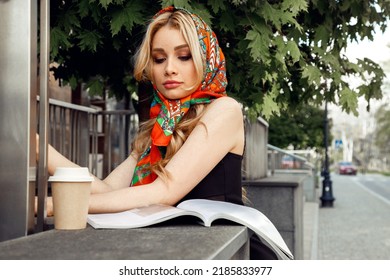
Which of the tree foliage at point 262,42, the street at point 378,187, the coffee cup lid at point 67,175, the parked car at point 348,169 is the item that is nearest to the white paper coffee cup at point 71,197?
the coffee cup lid at point 67,175

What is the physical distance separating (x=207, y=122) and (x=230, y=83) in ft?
7.63

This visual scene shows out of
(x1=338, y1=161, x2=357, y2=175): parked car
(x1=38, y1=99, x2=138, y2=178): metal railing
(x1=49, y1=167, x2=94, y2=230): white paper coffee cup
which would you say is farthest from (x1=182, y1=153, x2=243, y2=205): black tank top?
(x1=338, y1=161, x2=357, y2=175): parked car

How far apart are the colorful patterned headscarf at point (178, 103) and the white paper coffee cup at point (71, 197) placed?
1.80ft

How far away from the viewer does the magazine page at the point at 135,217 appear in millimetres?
1776

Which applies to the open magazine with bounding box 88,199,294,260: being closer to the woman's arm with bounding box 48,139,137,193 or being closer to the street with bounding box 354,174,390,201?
the woman's arm with bounding box 48,139,137,193

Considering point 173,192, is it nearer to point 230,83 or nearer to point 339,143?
point 230,83

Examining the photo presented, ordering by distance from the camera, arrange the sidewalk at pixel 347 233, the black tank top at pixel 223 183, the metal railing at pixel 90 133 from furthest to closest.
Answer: the sidewalk at pixel 347 233, the metal railing at pixel 90 133, the black tank top at pixel 223 183

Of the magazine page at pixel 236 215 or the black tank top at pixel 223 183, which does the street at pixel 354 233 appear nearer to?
the black tank top at pixel 223 183

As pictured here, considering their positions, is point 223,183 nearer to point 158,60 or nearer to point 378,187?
point 158,60

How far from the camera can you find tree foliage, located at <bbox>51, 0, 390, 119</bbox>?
3.83 metres

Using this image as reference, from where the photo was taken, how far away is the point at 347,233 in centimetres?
1327

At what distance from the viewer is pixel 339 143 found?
33.8 metres

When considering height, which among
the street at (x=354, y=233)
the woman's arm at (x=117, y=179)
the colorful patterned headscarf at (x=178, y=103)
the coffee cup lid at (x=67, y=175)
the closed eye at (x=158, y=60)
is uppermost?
the closed eye at (x=158, y=60)

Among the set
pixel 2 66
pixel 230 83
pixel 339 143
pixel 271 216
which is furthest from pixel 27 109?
pixel 339 143
